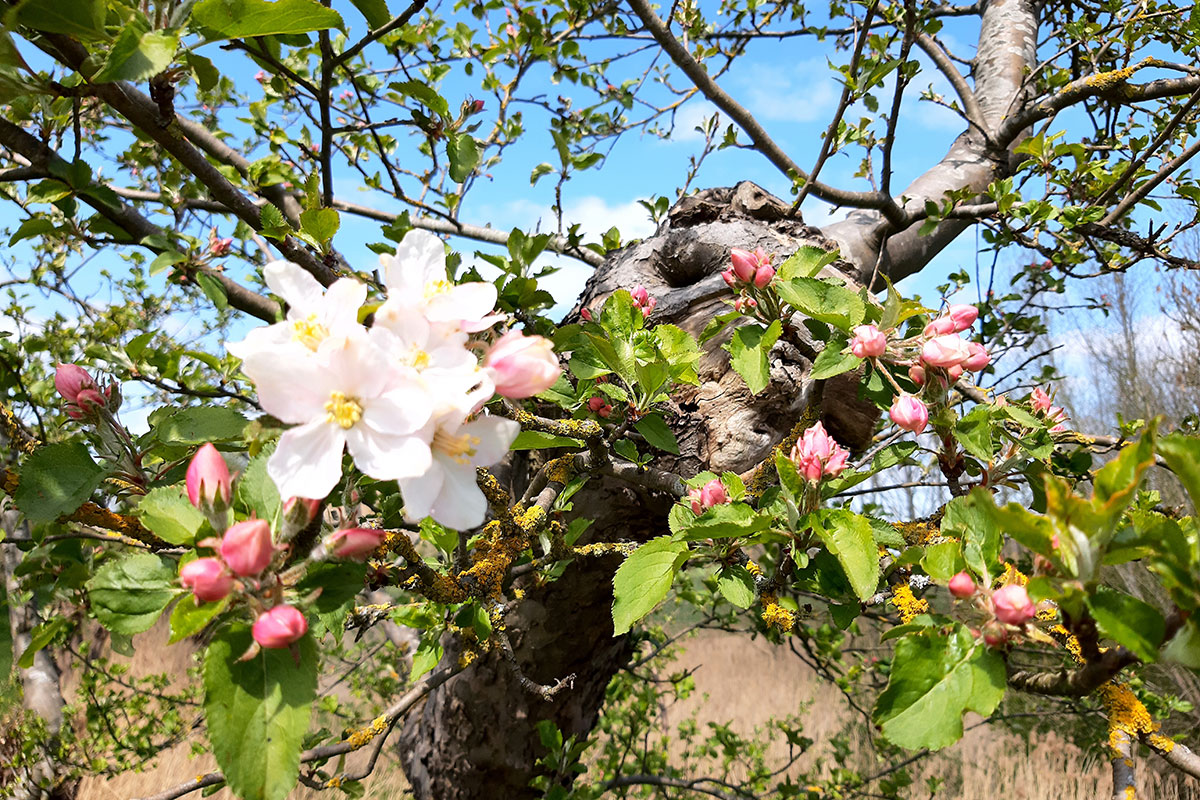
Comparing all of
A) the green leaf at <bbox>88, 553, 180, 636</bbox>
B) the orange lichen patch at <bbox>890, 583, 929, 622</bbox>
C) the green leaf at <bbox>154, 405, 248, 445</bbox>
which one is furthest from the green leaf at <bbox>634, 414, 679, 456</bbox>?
the green leaf at <bbox>88, 553, 180, 636</bbox>

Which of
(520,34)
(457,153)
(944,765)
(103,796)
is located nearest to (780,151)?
(520,34)

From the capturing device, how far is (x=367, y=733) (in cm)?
134

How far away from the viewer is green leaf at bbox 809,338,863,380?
3.29 feet

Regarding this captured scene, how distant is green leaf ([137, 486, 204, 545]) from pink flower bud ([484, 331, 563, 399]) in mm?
333

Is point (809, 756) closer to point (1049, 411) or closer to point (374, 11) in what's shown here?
point (1049, 411)

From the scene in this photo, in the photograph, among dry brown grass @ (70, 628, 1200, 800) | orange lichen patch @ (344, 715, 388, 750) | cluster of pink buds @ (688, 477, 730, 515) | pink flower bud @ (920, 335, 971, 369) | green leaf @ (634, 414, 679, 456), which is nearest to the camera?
pink flower bud @ (920, 335, 971, 369)

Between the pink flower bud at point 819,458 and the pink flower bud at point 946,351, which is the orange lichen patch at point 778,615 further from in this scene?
the pink flower bud at point 946,351

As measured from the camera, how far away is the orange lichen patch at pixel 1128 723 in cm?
86

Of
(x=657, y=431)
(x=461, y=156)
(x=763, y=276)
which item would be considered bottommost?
(x=657, y=431)

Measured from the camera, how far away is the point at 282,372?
→ 518 mm

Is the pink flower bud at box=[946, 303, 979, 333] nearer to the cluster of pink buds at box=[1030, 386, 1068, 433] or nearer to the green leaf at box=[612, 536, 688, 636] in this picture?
the cluster of pink buds at box=[1030, 386, 1068, 433]

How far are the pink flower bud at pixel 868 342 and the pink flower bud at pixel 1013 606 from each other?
0.41 m

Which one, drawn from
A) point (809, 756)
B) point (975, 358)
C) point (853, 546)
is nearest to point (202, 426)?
point (853, 546)

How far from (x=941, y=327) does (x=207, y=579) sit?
3.29 ft
